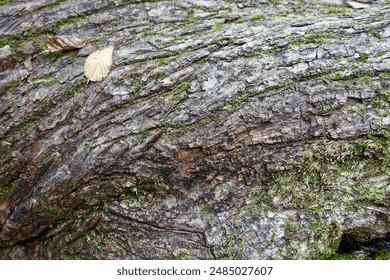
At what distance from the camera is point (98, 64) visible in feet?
11.2

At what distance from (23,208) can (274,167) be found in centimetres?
205

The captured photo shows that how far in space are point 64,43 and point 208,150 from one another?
1.62 metres

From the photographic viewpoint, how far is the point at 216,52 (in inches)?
132

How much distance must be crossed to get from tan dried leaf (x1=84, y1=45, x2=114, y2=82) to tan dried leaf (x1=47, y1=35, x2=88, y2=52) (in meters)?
0.19

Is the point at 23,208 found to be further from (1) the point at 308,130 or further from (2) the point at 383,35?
(2) the point at 383,35

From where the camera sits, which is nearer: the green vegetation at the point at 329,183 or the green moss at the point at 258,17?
the green vegetation at the point at 329,183

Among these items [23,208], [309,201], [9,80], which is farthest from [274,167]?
[9,80]

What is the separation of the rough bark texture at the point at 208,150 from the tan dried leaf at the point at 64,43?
0.22m

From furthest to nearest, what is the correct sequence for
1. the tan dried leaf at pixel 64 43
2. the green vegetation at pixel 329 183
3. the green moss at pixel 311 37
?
the tan dried leaf at pixel 64 43
the green moss at pixel 311 37
the green vegetation at pixel 329 183

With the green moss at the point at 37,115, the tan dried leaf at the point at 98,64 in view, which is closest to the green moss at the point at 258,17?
the tan dried leaf at the point at 98,64

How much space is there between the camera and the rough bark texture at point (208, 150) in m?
3.08

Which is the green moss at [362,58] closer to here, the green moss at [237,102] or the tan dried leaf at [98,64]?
the green moss at [237,102]

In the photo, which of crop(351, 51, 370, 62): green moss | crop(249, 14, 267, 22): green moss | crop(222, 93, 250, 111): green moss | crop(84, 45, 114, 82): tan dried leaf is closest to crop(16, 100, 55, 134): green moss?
crop(84, 45, 114, 82): tan dried leaf

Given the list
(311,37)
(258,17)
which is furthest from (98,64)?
(311,37)
